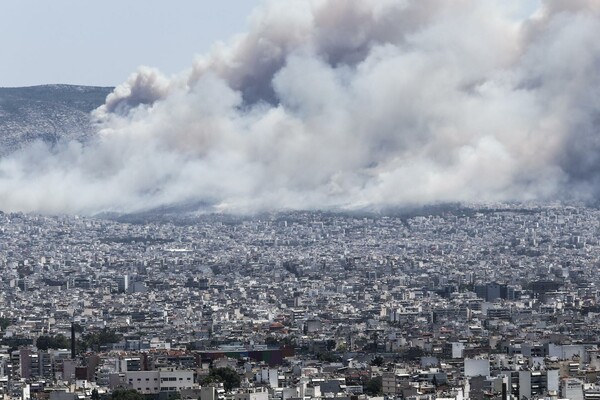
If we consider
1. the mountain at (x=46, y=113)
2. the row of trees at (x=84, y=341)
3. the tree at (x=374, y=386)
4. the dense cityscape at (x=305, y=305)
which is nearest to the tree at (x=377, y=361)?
the dense cityscape at (x=305, y=305)

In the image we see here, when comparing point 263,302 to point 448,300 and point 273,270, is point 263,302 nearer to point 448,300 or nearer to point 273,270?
point 448,300

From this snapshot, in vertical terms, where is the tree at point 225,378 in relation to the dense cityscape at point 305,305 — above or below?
below

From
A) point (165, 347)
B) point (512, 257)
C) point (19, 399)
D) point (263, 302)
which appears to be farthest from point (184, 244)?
point (19, 399)

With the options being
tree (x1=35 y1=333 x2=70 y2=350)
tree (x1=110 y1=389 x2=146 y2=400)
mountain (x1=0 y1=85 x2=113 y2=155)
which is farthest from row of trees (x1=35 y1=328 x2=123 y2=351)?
mountain (x1=0 y1=85 x2=113 y2=155)

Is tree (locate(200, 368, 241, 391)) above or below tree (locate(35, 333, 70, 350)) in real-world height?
below

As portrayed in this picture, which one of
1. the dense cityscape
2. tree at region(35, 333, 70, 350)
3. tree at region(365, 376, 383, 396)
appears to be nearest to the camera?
tree at region(365, 376, 383, 396)

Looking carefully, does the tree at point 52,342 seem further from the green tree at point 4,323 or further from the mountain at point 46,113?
the mountain at point 46,113

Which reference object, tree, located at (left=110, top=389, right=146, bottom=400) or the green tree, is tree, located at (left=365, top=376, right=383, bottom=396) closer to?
tree, located at (left=110, top=389, right=146, bottom=400)

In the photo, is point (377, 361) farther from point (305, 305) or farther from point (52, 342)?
point (305, 305)
